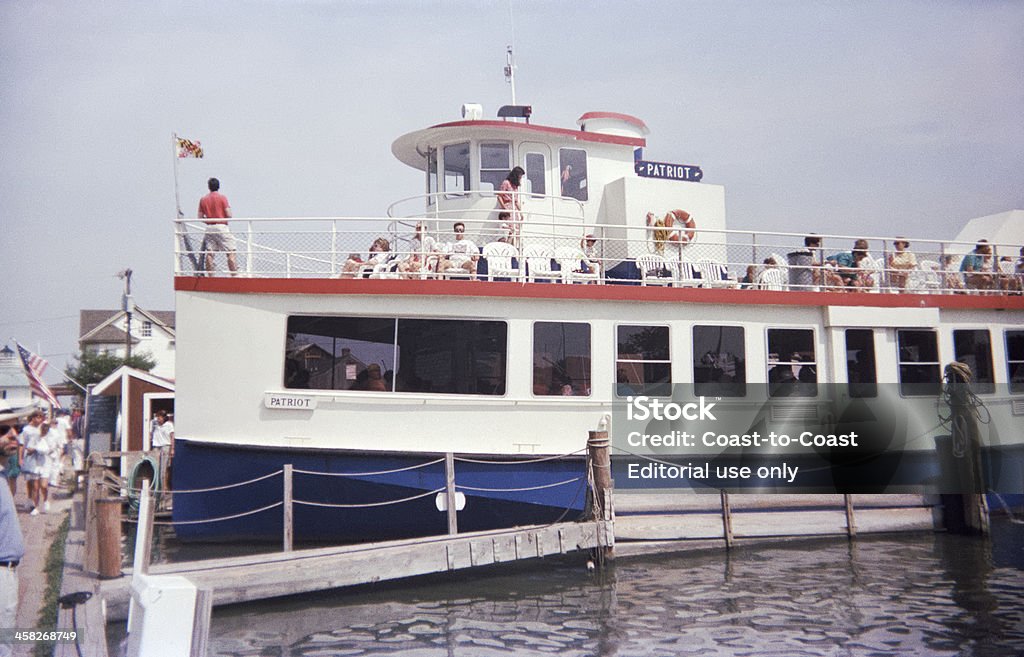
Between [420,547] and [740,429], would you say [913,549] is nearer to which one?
[740,429]

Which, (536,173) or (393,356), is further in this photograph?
(536,173)

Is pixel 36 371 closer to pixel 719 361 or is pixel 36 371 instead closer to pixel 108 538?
pixel 108 538

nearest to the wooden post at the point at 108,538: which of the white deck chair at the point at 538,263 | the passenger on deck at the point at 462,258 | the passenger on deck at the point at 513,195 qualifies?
the passenger on deck at the point at 462,258

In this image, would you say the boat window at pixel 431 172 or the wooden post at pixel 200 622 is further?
the boat window at pixel 431 172

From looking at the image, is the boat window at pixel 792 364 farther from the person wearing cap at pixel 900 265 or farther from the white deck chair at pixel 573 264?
the white deck chair at pixel 573 264

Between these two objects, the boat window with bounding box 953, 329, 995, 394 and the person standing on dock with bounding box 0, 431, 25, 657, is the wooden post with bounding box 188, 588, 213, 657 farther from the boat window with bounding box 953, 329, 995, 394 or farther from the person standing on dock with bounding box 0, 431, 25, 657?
the boat window with bounding box 953, 329, 995, 394

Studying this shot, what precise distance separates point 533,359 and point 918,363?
5904 mm

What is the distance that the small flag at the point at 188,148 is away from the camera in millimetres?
11398

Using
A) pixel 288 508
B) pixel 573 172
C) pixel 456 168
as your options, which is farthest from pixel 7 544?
pixel 573 172

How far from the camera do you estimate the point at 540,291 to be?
10.9 meters

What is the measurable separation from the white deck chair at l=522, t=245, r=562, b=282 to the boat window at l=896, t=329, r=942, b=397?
5175mm

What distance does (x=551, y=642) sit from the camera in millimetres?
7699

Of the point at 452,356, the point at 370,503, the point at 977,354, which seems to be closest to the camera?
the point at 370,503

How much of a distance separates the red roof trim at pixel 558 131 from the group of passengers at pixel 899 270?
10.8 ft
